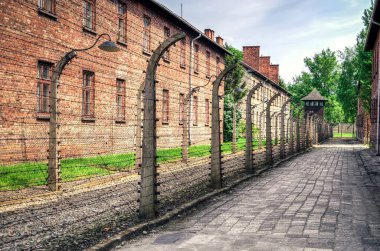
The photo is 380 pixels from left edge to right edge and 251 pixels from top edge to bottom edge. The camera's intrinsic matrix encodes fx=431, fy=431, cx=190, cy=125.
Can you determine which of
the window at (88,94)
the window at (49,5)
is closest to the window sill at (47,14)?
the window at (49,5)

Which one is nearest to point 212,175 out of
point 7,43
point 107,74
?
point 7,43

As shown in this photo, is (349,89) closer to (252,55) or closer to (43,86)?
(252,55)

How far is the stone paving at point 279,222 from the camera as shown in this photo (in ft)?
14.9

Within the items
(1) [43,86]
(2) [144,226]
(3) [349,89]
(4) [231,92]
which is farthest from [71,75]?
(3) [349,89]

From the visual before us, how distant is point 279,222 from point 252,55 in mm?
45779

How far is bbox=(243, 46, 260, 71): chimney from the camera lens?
163 feet

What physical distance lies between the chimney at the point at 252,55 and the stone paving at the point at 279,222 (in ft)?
136

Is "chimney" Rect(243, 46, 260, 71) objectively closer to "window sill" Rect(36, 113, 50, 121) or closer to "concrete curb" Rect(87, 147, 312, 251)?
"window sill" Rect(36, 113, 50, 121)

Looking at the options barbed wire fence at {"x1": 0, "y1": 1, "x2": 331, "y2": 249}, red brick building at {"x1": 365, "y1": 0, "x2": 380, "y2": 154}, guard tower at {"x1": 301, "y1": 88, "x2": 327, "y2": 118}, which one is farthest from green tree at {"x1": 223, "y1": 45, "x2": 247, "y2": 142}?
guard tower at {"x1": 301, "y1": 88, "x2": 327, "y2": 118}

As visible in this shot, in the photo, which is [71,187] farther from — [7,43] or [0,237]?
[7,43]

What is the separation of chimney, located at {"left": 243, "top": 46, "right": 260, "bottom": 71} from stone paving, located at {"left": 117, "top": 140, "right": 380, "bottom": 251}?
41.5m

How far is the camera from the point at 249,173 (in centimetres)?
1149

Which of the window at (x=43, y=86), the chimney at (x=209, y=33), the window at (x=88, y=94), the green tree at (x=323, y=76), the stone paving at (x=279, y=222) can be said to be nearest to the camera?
the stone paving at (x=279, y=222)

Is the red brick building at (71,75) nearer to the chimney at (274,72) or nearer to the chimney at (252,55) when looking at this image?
the chimney at (252,55)
